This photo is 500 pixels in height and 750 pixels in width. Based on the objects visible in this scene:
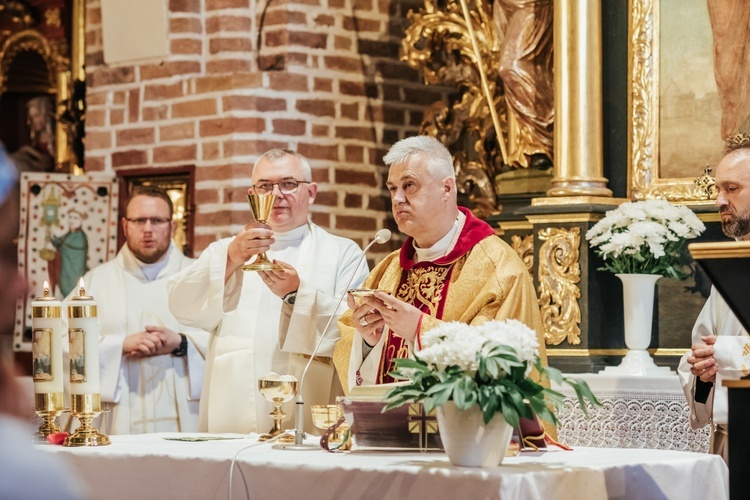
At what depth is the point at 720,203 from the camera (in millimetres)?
5125

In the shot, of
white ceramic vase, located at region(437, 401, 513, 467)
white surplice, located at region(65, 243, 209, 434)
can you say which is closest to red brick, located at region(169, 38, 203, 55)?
white surplice, located at region(65, 243, 209, 434)

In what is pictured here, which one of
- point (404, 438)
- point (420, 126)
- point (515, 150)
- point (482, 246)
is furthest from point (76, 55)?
point (404, 438)

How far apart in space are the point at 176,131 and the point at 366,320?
3.36 m

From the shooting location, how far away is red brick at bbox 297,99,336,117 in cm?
707

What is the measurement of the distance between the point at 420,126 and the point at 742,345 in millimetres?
3210

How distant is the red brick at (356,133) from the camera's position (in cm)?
721

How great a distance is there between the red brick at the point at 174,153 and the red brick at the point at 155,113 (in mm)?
179

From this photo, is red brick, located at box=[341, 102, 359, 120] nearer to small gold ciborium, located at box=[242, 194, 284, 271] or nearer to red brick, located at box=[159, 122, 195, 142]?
red brick, located at box=[159, 122, 195, 142]

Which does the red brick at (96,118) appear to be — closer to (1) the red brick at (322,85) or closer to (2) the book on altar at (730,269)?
(1) the red brick at (322,85)

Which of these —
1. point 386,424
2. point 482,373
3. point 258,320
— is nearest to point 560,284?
point 258,320

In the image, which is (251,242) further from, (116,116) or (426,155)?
(116,116)

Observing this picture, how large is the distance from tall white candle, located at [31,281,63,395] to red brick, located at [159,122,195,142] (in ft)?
10.1

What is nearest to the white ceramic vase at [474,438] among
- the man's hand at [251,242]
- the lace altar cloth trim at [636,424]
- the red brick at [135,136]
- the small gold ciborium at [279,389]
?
the small gold ciborium at [279,389]

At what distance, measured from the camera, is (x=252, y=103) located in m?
6.96
